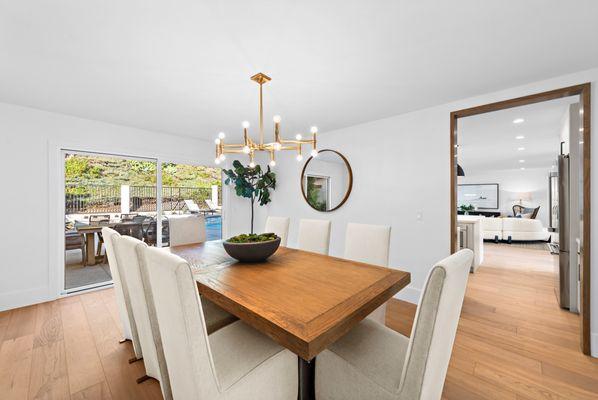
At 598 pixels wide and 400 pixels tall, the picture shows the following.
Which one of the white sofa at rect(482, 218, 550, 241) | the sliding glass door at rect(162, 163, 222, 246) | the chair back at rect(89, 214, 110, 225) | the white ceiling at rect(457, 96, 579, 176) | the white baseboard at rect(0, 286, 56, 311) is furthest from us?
the white sofa at rect(482, 218, 550, 241)

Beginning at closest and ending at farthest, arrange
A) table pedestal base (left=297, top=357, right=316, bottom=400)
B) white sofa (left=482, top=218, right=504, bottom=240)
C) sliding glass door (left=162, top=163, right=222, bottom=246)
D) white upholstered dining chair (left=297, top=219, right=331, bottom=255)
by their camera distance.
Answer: table pedestal base (left=297, top=357, right=316, bottom=400) → white upholstered dining chair (left=297, top=219, right=331, bottom=255) → sliding glass door (left=162, top=163, right=222, bottom=246) → white sofa (left=482, top=218, right=504, bottom=240)

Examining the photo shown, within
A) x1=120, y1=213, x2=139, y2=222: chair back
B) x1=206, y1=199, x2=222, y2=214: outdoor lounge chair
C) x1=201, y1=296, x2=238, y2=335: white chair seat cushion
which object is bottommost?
x1=201, y1=296, x2=238, y2=335: white chair seat cushion

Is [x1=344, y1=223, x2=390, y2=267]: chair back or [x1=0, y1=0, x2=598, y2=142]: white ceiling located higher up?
[x1=0, y1=0, x2=598, y2=142]: white ceiling

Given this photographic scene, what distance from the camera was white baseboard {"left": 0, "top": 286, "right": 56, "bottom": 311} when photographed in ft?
9.36

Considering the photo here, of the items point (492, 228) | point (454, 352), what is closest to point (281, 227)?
point (454, 352)

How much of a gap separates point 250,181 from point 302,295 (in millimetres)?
3529

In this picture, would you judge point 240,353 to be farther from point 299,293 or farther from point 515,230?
point 515,230

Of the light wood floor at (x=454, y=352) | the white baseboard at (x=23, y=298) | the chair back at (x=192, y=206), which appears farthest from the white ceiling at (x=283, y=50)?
the light wood floor at (x=454, y=352)

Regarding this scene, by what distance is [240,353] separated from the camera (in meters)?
1.29

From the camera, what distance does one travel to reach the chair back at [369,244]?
2.23 meters

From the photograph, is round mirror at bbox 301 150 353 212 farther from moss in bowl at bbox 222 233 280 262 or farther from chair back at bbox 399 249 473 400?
chair back at bbox 399 249 473 400

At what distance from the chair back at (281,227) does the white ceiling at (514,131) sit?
289 cm

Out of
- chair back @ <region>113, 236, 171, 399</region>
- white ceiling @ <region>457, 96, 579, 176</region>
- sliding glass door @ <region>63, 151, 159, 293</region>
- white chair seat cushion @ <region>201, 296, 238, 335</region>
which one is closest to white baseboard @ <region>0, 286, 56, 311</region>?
sliding glass door @ <region>63, 151, 159, 293</region>

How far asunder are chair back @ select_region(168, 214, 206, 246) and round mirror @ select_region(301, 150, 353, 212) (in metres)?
1.83
